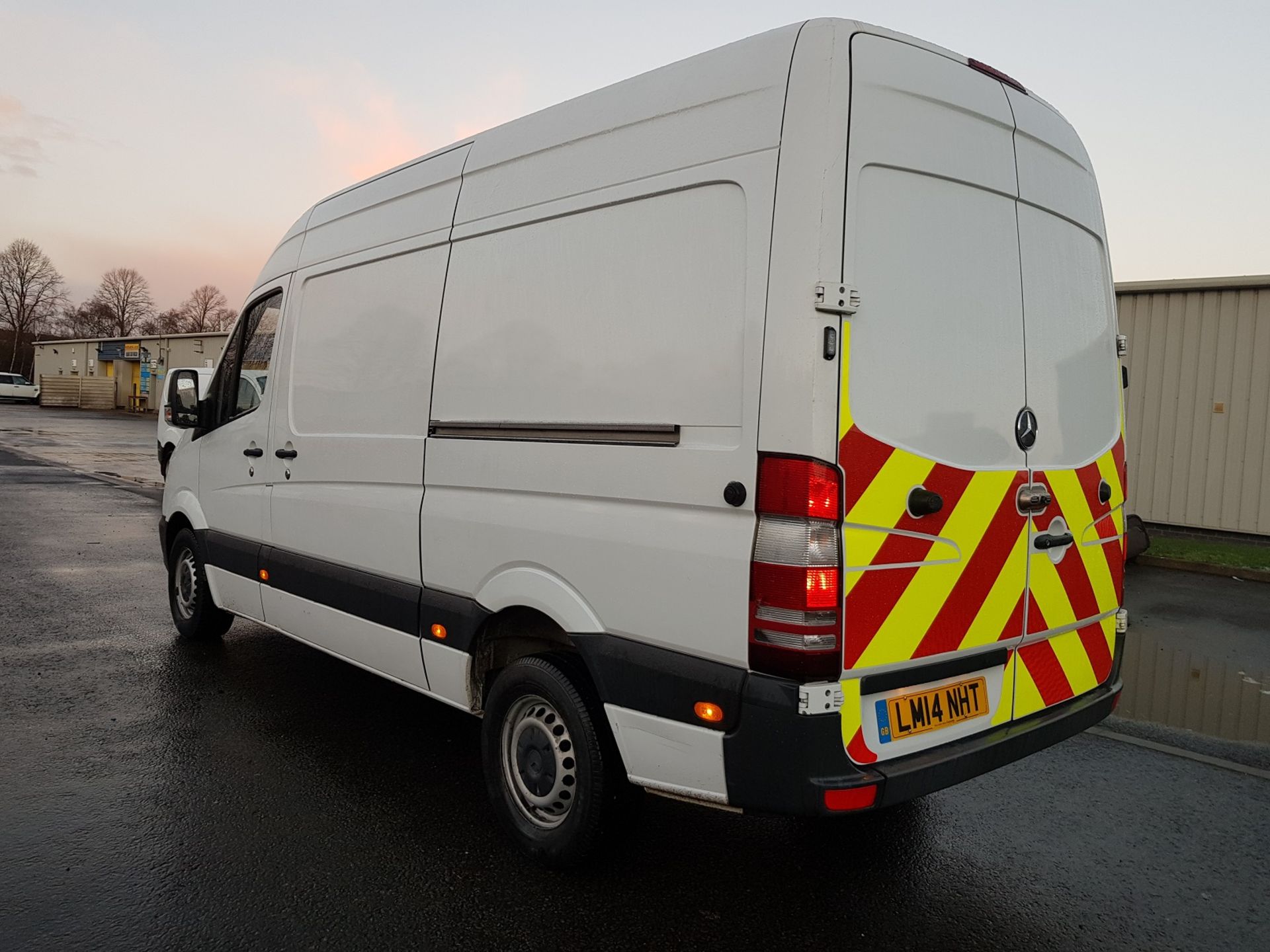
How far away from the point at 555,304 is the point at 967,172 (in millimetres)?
1366

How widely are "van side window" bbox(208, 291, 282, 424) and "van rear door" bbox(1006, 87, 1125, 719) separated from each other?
365 cm

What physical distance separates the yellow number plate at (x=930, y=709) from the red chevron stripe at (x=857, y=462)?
604mm

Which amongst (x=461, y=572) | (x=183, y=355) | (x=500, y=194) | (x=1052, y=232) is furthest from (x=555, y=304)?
(x=183, y=355)

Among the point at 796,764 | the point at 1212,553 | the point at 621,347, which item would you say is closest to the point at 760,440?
the point at 621,347

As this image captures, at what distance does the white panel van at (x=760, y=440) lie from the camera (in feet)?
8.66

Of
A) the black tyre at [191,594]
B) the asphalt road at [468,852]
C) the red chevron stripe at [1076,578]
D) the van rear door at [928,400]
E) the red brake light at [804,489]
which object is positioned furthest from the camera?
the black tyre at [191,594]

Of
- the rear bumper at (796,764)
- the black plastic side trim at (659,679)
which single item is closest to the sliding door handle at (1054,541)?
the rear bumper at (796,764)

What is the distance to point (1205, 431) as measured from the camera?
1164 centimetres

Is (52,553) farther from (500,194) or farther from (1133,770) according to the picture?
(1133,770)

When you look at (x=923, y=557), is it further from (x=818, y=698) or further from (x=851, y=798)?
(x=851, y=798)

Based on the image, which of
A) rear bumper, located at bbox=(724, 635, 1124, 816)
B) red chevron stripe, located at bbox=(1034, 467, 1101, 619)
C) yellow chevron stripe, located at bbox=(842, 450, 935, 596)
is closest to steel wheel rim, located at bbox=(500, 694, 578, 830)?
rear bumper, located at bbox=(724, 635, 1124, 816)

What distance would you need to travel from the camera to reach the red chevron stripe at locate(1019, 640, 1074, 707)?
3213 millimetres

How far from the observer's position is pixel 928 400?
9.26 feet

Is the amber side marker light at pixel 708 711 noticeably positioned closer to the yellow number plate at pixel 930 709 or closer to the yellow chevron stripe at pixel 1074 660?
the yellow number plate at pixel 930 709
